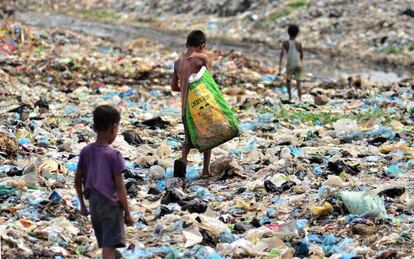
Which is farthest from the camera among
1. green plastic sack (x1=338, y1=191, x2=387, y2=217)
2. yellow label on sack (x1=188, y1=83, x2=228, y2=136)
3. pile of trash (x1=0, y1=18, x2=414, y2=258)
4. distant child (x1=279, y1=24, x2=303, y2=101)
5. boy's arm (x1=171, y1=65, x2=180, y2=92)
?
distant child (x1=279, y1=24, x2=303, y2=101)

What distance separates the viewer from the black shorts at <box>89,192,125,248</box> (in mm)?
4129

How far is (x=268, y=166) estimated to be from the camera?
7141 mm

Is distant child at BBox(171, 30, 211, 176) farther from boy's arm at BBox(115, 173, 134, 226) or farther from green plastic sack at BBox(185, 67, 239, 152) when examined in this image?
boy's arm at BBox(115, 173, 134, 226)

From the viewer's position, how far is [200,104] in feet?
21.1

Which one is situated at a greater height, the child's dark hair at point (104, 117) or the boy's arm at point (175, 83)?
the child's dark hair at point (104, 117)

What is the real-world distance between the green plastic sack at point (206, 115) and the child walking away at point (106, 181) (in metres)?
2.35

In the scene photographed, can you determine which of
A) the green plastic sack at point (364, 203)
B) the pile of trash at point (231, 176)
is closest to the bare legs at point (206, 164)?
the pile of trash at point (231, 176)

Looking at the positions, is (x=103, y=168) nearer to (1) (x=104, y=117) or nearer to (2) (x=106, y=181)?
(2) (x=106, y=181)

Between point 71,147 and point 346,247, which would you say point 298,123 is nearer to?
point 71,147

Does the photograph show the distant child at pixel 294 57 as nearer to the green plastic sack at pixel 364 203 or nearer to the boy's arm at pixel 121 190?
the green plastic sack at pixel 364 203

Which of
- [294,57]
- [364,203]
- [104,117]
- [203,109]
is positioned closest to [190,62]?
[203,109]

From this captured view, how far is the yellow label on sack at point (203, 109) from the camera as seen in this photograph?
21.1 ft

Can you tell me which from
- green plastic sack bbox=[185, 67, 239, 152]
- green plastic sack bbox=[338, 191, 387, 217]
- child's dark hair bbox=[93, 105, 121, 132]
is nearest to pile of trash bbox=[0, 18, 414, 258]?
green plastic sack bbox=[338, 191, 387, 217]

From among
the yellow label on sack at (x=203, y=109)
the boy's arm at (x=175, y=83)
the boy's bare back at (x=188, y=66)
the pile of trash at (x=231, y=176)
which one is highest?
the boy's bare back at (x=188, y=66)
